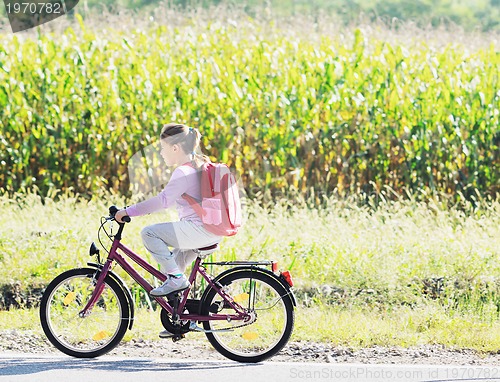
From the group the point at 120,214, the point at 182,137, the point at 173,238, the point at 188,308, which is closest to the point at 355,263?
the point at 188,308

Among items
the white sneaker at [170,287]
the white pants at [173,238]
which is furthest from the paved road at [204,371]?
the white pants at [173,238]

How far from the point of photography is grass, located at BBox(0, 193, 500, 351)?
732 cm

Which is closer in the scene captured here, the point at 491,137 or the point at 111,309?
the point at 111,309

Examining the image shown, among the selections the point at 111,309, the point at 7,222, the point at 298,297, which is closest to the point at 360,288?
the point at 298,297

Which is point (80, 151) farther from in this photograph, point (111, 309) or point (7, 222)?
point (111, 309)

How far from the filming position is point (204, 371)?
6348mm

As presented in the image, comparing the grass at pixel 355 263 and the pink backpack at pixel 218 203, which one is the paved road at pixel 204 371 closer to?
the grass at pixel 355 263

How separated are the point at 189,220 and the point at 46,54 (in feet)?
23.4

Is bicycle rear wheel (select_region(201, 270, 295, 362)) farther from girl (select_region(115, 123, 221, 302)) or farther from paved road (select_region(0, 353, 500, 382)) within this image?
girl (select_region(115, 123, 221, 302))

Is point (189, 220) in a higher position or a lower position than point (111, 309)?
higher

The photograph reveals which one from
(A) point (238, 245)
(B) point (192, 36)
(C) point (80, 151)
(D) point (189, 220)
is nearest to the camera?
(D) point (189, 220)

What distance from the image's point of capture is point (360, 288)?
27.4ft

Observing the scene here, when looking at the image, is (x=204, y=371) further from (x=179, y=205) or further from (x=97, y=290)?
(x=179, y=205)

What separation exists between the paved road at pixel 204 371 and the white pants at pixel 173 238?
0.64 m
